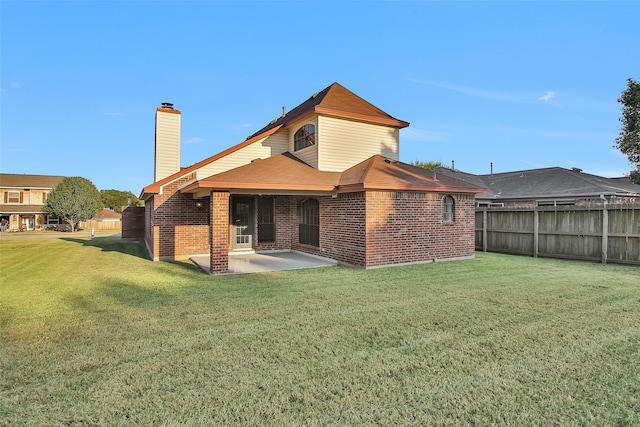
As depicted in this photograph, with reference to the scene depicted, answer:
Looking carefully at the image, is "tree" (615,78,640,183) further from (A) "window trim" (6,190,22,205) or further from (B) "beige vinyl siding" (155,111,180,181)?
(A) "window trim" (6,190,22,205)

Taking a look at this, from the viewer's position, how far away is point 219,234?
8.78 metres

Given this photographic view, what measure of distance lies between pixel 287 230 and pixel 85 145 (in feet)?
46.1

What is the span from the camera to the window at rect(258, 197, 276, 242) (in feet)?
42.9

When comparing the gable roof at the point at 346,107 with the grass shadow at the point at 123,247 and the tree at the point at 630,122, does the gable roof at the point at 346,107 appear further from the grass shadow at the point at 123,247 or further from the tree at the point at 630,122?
the tree at the point at 630,122

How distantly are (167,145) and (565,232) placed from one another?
14.3 m

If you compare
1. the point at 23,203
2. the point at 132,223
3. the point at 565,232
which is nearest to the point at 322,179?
the point at 565,232

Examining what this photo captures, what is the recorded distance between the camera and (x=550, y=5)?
9.98 meters

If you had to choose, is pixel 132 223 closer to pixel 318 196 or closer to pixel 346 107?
pixel 318 196

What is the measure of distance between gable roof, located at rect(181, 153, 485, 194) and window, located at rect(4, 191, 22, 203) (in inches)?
1655

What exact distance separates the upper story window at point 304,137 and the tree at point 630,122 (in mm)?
15843

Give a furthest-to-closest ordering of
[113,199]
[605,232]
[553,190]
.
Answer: [113,199] → [553,190] → [605,232]

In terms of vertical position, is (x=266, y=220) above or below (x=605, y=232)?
above

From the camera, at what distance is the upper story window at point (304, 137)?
12.3 metres

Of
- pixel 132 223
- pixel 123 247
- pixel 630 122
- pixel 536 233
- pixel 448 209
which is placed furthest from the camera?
pixel 132 223
